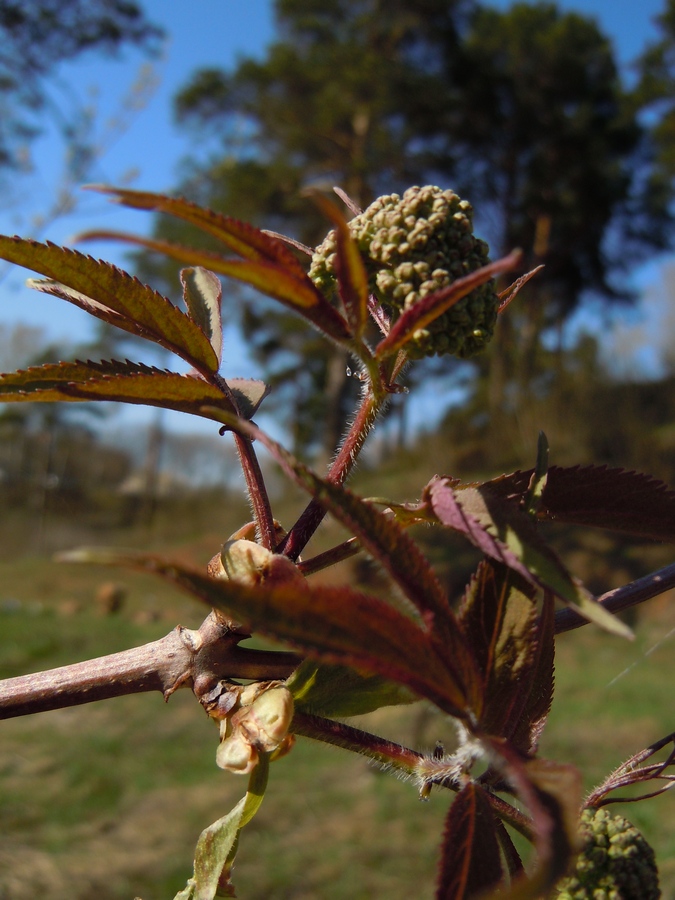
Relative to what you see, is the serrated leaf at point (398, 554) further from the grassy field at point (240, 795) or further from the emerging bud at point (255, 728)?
the grassy field at point (240, 795)

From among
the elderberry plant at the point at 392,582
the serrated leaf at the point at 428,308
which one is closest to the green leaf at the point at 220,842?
the elderberry plant at the point at 392,582

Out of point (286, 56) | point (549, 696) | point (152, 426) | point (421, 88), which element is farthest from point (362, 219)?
point (152, 426)

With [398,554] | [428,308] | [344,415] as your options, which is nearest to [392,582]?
[398,554]

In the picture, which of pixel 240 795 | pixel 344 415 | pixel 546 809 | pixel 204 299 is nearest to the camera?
pixel 546 809

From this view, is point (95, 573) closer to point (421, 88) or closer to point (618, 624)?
point (421, 88)

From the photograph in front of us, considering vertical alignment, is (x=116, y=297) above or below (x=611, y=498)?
above

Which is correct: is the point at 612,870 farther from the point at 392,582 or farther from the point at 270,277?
the point at 270,277

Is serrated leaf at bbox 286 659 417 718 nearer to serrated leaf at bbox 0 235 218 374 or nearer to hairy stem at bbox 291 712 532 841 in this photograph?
hairy stem at bbox 291 712 532 841

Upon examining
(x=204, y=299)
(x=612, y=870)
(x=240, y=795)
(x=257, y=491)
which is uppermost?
(x=204, y=299)
